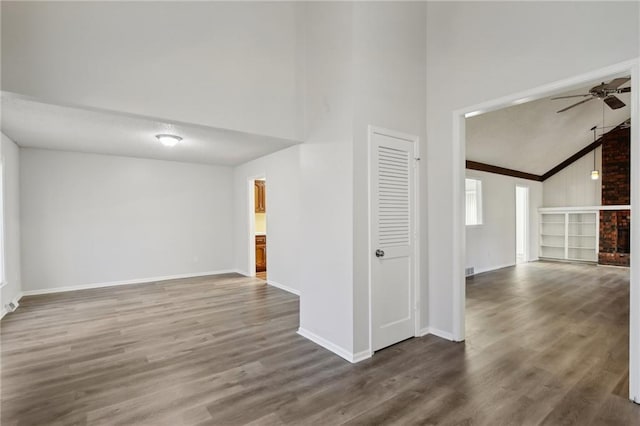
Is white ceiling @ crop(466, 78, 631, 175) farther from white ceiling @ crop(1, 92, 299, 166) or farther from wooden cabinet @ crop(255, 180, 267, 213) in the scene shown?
wooden cabinet @ crop(255, 180, 267, 213)

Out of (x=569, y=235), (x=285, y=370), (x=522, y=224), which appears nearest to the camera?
(x=285, y=370)

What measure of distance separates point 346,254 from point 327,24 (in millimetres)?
2408

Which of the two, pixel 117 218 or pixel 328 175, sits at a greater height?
pixel 328 175

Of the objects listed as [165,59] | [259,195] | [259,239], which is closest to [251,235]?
[259,239]

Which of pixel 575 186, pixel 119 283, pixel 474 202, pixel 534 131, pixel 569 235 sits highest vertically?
pixel 534 131

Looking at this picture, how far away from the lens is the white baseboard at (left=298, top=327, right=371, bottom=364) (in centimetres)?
293

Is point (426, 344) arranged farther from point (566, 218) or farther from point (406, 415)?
point (566, 218)

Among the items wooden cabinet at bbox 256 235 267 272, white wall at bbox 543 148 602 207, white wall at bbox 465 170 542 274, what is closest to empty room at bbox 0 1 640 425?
white wall at bbox 465 170 542 274

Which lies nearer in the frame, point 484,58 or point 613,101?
point 484,58

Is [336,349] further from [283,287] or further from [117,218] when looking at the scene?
[117,218]

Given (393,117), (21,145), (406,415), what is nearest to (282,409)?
(406,415)

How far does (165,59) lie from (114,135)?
1.95 meters

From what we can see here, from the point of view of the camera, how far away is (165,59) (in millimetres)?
3004

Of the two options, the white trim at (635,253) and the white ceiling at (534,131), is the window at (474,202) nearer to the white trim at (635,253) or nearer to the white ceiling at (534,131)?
the white ceiling at (534,131)
